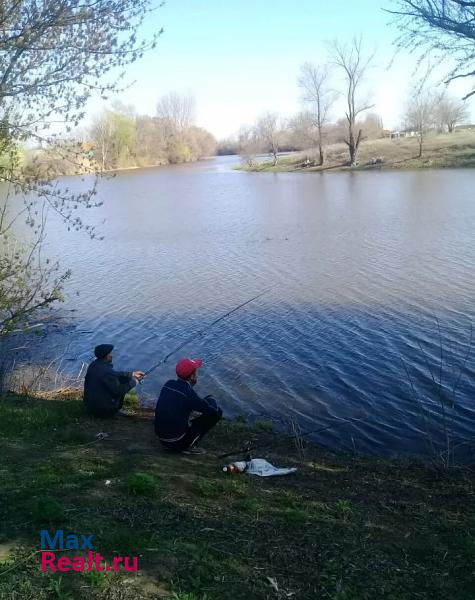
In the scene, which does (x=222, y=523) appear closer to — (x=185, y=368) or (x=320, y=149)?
(x=185, y=368)

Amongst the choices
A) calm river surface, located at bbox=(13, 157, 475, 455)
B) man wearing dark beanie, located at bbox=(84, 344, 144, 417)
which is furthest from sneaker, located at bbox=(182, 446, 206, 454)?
calm river surface, located at bbox=(13, 157, 475, 455)

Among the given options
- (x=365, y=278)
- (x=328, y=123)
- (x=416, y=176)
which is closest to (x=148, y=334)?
(x=365, y=278)

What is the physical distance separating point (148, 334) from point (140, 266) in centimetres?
909

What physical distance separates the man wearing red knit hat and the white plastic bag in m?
0.84

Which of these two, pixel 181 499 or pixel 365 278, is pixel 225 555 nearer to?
pixel 181 499

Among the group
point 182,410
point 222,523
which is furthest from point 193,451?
point 222,523

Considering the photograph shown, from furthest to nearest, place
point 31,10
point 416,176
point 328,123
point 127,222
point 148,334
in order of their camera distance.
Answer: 1. point 328,123
2. point 416,176
3. point 127,222
4. point 148,334
5. point 31,10

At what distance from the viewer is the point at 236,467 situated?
723 cm

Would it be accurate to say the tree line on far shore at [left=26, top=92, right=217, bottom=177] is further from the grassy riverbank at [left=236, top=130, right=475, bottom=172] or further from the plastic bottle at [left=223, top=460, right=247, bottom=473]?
the plastic bottle at [left=223, top=460, right=247, bottom=473]

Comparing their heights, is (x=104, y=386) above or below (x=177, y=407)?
below

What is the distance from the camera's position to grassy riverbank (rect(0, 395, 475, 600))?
4.07m

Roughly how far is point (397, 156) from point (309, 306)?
54.5m

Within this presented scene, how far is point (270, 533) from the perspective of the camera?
503cm

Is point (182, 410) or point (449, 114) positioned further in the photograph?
point (449, 114)
